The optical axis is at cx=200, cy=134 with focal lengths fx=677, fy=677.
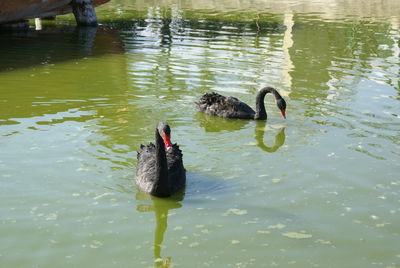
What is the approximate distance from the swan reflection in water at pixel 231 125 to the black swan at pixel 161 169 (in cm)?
179

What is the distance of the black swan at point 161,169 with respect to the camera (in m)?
5.78

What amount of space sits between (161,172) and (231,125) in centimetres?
296

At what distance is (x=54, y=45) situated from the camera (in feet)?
49.3

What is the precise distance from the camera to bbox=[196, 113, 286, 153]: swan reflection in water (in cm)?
812

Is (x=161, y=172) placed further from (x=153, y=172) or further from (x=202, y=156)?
(x=202, y=156)

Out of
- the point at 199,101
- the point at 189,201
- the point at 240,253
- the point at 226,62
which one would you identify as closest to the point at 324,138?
the point at 199,101

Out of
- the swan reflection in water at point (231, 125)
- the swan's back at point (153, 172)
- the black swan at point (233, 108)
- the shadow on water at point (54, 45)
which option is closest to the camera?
the swan's back at point (153, 172)

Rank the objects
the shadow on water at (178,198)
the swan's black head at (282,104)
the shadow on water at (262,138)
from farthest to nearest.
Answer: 1. the swan's black head at (282,104)
2. the shadow on water at (262,138)
3. the shadow on water at (178,198)

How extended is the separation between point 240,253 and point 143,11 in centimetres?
1812

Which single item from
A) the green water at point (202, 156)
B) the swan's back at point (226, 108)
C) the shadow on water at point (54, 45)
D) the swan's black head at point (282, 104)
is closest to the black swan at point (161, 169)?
the green water at point (202, 156)

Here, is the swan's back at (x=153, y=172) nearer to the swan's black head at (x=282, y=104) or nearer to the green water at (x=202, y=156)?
the green water at (x=202, y=156)

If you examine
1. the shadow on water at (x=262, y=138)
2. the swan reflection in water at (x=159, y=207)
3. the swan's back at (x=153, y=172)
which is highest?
the swan's back at (x=153, y=172)

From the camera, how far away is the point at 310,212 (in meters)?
5.78

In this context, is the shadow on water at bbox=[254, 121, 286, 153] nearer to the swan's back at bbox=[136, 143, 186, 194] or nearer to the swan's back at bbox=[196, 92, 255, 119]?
the swan's back at bbox=[196, 92, 255, 119]
